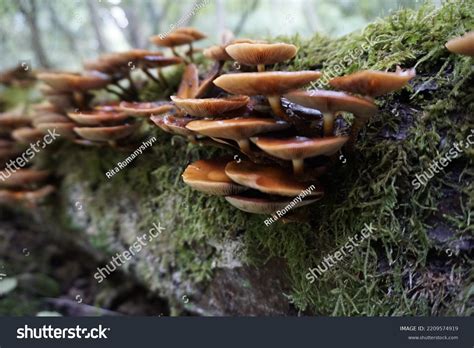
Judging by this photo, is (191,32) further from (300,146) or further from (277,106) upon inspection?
(300,146)

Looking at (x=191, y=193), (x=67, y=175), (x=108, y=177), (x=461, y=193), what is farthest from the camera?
(x=67, y=175)

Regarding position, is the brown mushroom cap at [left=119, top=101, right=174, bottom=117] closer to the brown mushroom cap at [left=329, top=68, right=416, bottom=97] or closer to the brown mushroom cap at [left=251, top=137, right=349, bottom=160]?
the brown mushroom cap at [left=251, top=137, right=349, bottom=160]

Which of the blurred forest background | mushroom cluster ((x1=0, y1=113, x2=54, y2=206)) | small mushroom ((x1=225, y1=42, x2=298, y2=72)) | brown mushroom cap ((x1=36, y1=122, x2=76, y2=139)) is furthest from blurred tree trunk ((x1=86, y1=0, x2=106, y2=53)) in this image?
small mushroom ((x1=225, y1=42, x2=298, y2=72))

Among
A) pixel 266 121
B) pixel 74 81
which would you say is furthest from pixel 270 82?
pixel 74 81

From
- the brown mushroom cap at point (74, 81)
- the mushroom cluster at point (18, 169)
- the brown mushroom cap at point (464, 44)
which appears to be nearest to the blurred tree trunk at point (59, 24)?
the mushroom cluster at point (18, 169)

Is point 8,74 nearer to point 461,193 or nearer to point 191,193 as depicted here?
point 191,193

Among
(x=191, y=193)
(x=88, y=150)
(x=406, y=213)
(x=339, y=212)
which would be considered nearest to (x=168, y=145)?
(x=191, y=193)

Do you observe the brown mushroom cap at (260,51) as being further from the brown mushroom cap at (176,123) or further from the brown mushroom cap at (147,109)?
the brown mushroom cap at (147,109)
